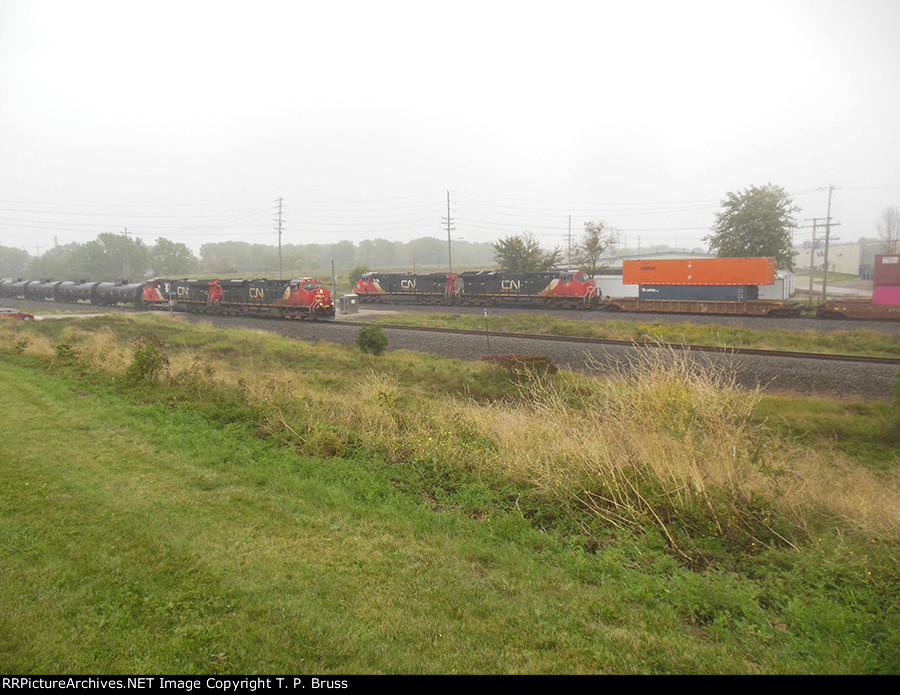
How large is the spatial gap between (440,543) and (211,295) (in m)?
39.4

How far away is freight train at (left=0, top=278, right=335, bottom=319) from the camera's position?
3419cm

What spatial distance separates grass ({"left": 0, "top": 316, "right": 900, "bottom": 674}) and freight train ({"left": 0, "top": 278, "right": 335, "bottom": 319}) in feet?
79.8

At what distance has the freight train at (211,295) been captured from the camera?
34.2m

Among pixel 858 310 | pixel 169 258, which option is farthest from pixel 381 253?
pixel 858 310

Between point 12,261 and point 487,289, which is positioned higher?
point 12,261

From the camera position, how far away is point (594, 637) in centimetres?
378

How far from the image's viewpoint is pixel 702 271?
3453 centimetres

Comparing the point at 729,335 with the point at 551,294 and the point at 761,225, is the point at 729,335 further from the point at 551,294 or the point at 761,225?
the point at 761,225

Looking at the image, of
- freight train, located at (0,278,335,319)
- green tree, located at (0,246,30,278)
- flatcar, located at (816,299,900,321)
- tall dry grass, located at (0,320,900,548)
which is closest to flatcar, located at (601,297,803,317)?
flatcar, located at (816,299,900,321)

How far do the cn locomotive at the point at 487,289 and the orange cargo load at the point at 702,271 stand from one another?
11.4ft

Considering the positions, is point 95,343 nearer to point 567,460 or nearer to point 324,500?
point 324,500

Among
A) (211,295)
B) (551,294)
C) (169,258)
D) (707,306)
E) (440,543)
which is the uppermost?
(169,258)

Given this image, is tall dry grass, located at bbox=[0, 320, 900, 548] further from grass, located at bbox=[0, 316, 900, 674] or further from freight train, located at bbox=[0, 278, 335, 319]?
freight train, located at bbox=[0, 278, 335, 319]

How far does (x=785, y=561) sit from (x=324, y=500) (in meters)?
5.14
